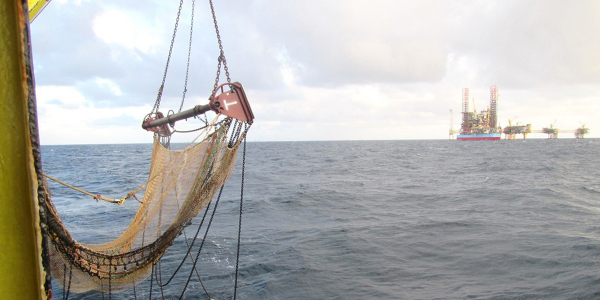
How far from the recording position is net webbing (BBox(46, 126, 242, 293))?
197 inches

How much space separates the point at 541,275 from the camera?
992cm

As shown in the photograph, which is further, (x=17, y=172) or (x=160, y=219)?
(x=160, y=219)

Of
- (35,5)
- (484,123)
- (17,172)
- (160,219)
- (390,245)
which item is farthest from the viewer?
(484,123)

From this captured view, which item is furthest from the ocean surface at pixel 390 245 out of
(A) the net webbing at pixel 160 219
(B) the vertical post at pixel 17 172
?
(B) the vertical post at pixel 17 172

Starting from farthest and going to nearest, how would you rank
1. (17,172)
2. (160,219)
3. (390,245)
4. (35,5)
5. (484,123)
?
1. (484,123)
2. (390,245)
3. (160,219)
4. (35,5)
5. (17,172)

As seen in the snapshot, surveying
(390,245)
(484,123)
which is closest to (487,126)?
(484,123)

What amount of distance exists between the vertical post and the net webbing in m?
3.12

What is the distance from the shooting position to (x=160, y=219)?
223 inches

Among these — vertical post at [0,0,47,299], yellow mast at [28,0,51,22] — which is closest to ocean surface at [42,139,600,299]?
yellow mast at [28,0,51,22]

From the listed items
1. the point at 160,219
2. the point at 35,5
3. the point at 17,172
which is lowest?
the point at 160,219

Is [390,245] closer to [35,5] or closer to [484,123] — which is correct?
[35,5]

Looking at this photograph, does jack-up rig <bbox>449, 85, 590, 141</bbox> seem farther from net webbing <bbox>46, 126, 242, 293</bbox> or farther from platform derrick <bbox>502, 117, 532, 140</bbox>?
net webbing <bbox>46, 126, 242, 293</bbox>

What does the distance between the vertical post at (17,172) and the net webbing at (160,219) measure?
312cm

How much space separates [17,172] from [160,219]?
13.9 ft
